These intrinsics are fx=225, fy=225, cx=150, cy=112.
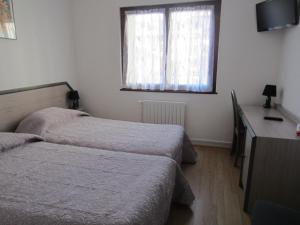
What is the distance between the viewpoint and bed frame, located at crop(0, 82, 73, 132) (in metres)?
2.62

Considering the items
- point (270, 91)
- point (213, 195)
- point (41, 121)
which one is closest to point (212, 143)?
point (270, 91)

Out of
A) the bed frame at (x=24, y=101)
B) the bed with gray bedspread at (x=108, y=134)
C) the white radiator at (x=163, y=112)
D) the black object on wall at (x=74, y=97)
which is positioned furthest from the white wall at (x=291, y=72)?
the bed frame at (x=24, y=101)

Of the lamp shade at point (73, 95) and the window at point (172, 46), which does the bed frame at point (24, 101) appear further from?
the window at point (172, 46)

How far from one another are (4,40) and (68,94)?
4.28 ft

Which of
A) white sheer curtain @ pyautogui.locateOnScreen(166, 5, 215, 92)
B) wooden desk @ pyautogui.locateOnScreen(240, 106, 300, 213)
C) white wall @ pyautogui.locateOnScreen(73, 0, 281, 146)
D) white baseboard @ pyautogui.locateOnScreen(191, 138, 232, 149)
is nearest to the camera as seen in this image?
wooden desk @ pyautogui.locateOnScreen(240, 106, 300, 213)

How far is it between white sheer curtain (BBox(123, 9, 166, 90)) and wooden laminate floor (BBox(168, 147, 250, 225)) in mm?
1426

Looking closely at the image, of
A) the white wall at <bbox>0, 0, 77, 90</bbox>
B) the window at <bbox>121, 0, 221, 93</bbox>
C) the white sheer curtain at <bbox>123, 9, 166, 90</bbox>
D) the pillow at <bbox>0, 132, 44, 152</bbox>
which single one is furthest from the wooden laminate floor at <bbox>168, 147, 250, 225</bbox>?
the white wall at <bbox>0, 0, 77, 90</bbox>

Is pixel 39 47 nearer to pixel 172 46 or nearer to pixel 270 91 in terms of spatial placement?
pixel 172 46

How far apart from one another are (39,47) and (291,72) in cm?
330

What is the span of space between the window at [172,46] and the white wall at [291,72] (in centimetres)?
89

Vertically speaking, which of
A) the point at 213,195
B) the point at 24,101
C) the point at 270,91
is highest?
the point at 270,91

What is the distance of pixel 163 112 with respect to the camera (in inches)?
146

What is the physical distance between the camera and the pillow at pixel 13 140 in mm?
2104

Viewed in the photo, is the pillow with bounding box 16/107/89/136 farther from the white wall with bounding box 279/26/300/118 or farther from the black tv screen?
the black tv screen
